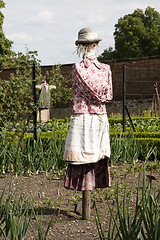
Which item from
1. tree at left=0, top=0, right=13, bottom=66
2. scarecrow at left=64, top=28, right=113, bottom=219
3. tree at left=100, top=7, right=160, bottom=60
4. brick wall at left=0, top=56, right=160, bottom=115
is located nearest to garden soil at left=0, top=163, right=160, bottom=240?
scarecrow at left=64, top=28, right=113, bottom=219

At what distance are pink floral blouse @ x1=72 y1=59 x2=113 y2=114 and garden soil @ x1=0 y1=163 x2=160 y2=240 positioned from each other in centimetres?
79

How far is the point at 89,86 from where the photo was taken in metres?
3.96

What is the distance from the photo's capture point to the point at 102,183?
4258 mm

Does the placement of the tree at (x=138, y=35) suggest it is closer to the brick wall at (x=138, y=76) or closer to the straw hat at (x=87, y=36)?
the brick wall at (x=138, y=76)

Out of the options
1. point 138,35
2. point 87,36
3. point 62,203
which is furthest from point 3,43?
point 87,36

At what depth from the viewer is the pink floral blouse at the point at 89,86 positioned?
398cm

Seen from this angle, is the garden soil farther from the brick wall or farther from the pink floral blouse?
the brick wall

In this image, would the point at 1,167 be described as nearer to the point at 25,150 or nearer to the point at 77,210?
the point at 25,150

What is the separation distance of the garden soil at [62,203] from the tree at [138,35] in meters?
28.3

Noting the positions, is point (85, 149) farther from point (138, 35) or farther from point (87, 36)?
point (138, 35)

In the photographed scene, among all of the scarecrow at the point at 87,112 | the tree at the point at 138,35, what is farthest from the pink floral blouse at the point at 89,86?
the tree at the point at 138,35

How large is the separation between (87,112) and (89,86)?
233mm

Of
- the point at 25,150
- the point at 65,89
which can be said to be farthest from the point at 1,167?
the point at 65,89

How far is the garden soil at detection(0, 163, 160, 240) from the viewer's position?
375cm
